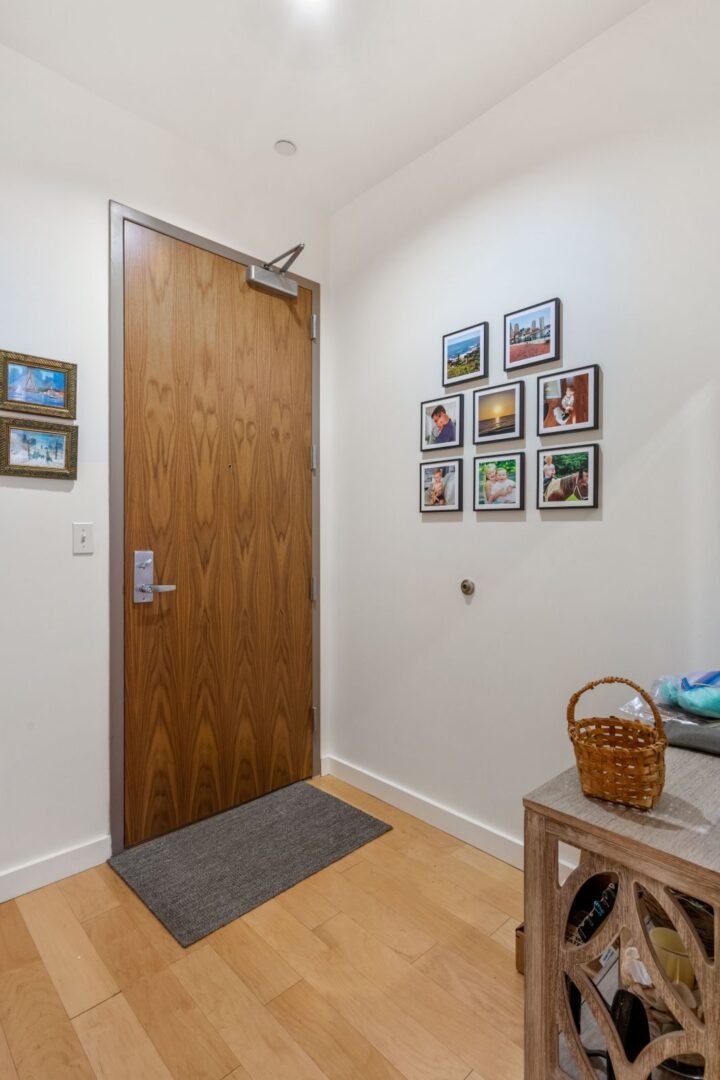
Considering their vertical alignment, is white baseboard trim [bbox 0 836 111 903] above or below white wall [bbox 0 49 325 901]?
below

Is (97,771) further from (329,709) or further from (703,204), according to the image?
(703,204)

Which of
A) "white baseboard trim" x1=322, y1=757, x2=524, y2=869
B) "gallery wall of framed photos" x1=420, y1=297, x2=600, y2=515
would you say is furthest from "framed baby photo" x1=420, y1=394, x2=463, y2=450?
"white baseboard trim" x1=322, y1=757, x2=524, y2=869

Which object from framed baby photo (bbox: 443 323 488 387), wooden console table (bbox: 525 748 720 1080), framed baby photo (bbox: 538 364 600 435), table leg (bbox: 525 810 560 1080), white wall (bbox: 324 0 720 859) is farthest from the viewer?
framed baby photo (bbox: 443 323 488 387)

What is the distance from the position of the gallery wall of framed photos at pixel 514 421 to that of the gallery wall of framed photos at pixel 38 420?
136cm

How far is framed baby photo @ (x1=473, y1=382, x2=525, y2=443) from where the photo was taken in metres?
1.98

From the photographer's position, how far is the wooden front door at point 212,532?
2.15 metres

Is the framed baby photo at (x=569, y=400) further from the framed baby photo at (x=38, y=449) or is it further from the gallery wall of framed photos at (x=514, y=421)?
the framed baby photo at (x=38, y=449)

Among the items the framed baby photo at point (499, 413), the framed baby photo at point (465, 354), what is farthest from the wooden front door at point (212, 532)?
the framed baby photo at point (499, 413)

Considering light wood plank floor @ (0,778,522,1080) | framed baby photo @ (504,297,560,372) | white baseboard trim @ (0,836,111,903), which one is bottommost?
light wood plank floor @ (0,778,522,1080)

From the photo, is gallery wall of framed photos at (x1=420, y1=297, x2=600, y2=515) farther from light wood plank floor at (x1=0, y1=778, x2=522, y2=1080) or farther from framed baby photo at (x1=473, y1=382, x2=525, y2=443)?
light wood plank floor at (x1=0, y1=778, x2=522, y2=1080)

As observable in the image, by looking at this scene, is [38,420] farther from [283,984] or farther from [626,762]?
[626,762]

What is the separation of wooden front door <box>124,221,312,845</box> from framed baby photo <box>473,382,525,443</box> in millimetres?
931

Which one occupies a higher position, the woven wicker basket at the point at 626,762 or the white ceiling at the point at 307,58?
the white ceiling at the point at 307,58

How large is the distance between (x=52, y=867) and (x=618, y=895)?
1886 mm
